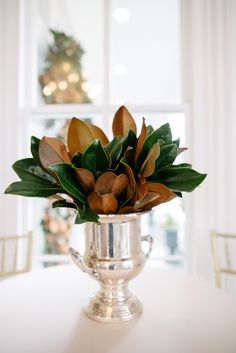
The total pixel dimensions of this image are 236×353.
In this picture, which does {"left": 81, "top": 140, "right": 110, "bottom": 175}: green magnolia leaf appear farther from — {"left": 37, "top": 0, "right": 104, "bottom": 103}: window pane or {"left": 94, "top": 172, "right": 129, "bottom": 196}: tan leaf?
{"left": 37, "top": 0, "right": 104, "bottom": 103}: window pane

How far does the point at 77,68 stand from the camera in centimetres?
167

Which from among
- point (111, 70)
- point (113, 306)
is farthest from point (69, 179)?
point (111, 70)

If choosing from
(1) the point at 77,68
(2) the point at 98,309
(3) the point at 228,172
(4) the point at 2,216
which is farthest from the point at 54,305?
(1) the point at 77,68

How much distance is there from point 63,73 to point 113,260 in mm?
1346

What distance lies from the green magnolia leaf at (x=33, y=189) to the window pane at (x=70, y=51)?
3.69ft

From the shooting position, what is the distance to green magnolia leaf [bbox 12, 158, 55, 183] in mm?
621

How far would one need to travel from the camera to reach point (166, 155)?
2.01ft

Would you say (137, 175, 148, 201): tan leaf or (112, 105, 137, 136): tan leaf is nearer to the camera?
(137, 175, 148, 201): tan leaf

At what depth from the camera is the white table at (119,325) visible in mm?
539

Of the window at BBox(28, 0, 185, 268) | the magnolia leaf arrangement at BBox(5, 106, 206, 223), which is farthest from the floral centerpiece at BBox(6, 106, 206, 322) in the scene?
the window at BBox(28, 0, 185, 268)

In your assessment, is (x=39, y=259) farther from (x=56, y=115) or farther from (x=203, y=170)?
(x=203, y=170)

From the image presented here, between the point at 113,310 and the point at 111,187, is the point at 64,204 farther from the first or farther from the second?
the point at 113,310

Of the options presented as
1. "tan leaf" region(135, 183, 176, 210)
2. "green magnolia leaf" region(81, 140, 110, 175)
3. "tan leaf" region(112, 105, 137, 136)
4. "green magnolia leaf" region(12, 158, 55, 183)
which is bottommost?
"tan leaf" region(135, 183, 176, 210)

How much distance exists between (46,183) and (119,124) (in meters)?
0.23
